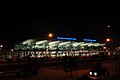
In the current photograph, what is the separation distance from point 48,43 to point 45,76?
61.9 m

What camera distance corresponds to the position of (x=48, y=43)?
100375 millimetres

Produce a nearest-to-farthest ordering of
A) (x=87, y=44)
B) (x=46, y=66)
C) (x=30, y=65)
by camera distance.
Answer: (x=30, y=65)
(x=46, y=66)
(x=87, y=44)

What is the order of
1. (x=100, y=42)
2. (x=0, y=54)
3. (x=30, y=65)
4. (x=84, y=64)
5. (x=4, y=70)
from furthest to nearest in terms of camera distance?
(x=100, y=42), (x=0, y=54), (x=84, y=64), (x=4, y=70), (x=30, y=65)

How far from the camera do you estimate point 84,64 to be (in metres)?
49.8

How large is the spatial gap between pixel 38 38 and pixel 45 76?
197 ft

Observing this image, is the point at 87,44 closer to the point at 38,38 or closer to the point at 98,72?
the point at 38,38

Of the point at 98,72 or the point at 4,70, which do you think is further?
the point at 4,70

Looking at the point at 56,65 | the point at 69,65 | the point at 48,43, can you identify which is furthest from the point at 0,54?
the point at 48,43

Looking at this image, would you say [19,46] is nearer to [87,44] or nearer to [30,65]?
[87,44]

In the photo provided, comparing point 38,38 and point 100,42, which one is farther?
point 100,42

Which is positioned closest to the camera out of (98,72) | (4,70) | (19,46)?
(98,72)

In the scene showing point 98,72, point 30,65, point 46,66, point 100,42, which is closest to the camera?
point 30,65

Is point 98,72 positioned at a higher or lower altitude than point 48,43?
lower

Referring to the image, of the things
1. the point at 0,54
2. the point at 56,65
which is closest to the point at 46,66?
the point at 56,65
